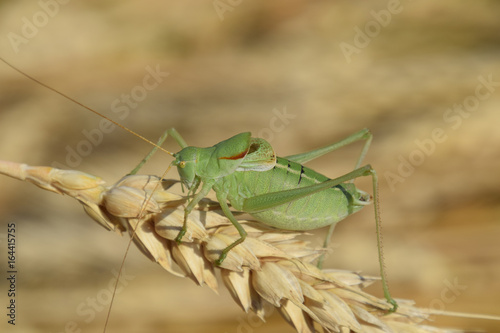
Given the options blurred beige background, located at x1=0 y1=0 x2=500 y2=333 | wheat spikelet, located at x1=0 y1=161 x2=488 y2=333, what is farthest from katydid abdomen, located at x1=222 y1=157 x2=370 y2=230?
blurred beige background, located at x1=0 y1=0 x2=500 y2=333

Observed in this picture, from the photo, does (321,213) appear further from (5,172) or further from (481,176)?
(481,176)

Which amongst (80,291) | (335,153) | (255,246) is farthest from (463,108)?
(80,291)

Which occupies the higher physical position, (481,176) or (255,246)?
(481,176)

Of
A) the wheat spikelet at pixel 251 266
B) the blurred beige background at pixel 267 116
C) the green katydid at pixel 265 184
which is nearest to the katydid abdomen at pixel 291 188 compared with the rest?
the green katydid at pixel 265 184

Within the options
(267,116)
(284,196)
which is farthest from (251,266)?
(267,116)

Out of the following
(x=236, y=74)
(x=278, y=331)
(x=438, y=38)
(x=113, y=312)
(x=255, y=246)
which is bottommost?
(x=113, y=312)

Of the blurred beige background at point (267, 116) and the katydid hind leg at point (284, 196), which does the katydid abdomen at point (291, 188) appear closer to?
the katydid hind leg at point (284, 196)
